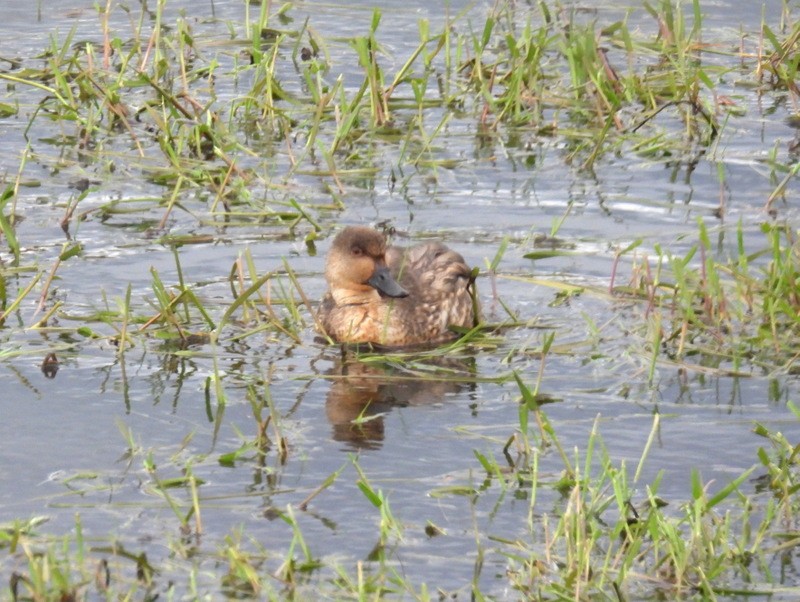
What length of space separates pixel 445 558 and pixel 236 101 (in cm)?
515

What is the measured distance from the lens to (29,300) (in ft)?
25.0

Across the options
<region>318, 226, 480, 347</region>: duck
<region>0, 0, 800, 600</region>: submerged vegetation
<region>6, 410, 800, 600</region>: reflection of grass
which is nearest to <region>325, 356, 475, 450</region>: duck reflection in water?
<region>0, 0, 800, 600</region>: submerged vegetation

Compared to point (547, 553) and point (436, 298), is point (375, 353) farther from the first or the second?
point (547, 553)

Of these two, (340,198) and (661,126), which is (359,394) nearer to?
(340,198)

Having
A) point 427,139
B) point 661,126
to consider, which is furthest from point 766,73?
point 427,139

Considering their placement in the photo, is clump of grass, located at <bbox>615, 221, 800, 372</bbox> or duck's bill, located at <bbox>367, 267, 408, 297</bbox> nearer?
clump of grass, located at <bbox>615, 221, 800, 372</bbox>

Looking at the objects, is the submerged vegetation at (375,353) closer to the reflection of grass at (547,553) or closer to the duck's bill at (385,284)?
the reflection of grass at (547,553)

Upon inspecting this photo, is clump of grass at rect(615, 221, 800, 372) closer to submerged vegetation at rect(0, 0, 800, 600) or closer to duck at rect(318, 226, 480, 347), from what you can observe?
submerged vegetation at rect(0, 0, 800, 600)

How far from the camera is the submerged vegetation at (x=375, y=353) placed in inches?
199

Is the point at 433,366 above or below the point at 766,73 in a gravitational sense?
below

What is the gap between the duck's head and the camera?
7594mm

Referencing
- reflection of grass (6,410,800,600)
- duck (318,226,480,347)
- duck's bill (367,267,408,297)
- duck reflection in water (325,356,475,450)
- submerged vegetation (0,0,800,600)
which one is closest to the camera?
reflection of grass (6,410,800,600)

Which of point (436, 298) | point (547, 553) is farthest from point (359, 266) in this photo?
point (547, 553)

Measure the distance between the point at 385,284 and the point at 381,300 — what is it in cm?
9
